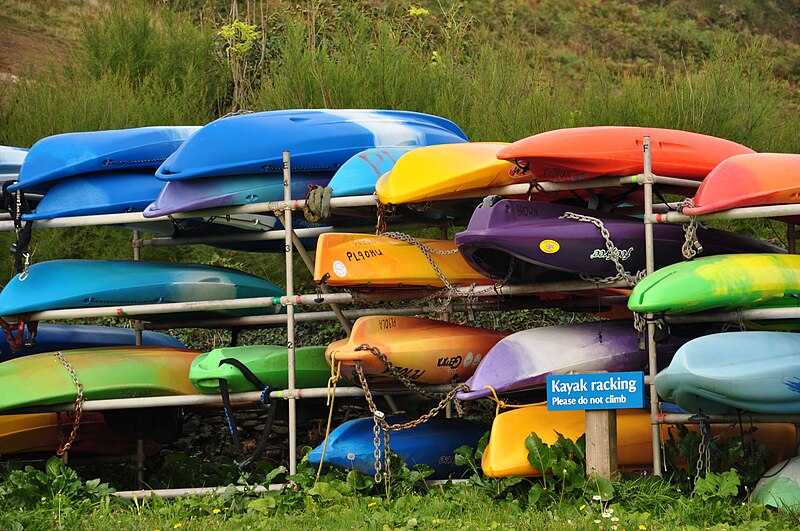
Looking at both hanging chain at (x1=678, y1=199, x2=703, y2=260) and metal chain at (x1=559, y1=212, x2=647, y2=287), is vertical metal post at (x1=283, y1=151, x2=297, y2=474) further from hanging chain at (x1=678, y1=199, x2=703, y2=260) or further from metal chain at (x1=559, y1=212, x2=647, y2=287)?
hanging chain at (x1=678, y1=199, x2=703, y2=260)

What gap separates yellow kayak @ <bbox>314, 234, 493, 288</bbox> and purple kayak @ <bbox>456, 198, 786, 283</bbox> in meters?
0.41

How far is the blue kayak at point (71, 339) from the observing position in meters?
7.48

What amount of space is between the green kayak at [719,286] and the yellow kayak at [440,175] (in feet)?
3.42

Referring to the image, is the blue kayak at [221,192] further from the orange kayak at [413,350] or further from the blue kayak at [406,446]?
the blue kayak at [406,446]

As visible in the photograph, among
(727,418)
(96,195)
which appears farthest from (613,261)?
(96,195)

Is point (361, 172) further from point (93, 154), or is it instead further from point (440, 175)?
point (93, 154)

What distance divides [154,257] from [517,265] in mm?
4297

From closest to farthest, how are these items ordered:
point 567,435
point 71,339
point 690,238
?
point 690,238
point 567,435
point 71,339

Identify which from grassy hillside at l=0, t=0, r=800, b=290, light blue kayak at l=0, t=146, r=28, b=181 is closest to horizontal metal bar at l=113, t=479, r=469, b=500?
light blue kayak at l=0, t=146, r=28, b=181

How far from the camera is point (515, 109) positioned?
30.7 feet

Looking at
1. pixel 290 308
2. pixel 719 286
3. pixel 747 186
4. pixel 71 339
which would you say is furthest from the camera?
pixel 71 339

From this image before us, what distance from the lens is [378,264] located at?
6223 millimetres

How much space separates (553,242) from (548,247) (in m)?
0.04

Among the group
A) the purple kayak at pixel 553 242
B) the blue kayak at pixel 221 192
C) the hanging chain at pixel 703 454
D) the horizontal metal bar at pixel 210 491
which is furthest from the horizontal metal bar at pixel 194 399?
the hanging chain at pixel 703 454
